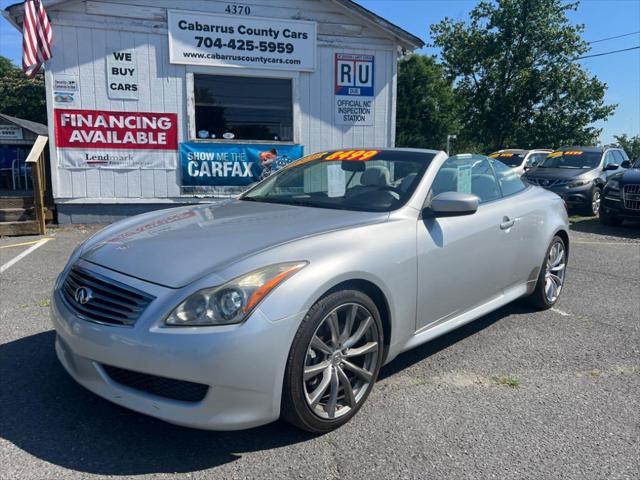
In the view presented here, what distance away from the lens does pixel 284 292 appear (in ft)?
8.11

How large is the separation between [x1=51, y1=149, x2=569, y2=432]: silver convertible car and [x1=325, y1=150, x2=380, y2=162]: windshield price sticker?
0.35 feet

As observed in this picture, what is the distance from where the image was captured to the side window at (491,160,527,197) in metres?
4.44

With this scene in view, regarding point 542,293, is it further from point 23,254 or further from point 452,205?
point 23,254

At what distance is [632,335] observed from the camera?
442cm

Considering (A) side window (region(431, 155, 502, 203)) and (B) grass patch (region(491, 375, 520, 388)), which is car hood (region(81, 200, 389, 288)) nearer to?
(A) side window (region(431, 155, 502, 203))

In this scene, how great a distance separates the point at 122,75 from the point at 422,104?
39.0m

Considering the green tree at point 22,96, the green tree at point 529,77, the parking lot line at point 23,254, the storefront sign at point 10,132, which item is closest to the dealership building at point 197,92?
the parking lot line at point 23,254

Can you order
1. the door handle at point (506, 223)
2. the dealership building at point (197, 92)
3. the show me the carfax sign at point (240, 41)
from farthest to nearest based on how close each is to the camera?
the show me the carfax sign at point (240, 41), the dealership building at point (197, 92), the door handle at point (506, 223)

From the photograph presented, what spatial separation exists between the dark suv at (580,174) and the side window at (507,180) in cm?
837

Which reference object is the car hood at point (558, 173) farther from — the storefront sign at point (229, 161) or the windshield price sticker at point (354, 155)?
the windshield price sticker at point (354, 155)

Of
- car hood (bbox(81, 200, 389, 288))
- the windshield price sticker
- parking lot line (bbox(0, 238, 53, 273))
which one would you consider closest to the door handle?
the windshield price sticker

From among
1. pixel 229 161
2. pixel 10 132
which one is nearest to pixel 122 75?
pixel 229 161

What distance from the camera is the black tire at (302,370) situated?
8.24 ft

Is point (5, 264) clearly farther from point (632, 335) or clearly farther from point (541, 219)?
point (632, 335)
